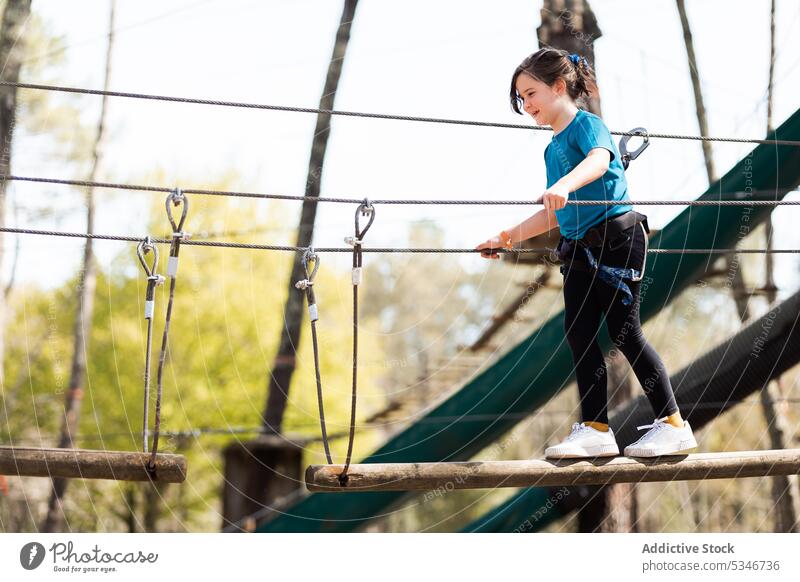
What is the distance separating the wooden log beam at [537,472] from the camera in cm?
318

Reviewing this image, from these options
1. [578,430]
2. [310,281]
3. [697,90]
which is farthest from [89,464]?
[697,90]

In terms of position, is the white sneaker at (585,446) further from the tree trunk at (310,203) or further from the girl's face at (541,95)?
the tree trunk at (310,203)

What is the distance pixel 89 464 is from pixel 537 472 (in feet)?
5.37

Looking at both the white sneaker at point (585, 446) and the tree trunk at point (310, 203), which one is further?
the tree trunk at point (310, 203)

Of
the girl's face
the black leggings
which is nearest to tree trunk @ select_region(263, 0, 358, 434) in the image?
the girl's face

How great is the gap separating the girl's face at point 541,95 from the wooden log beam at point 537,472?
4.39ft

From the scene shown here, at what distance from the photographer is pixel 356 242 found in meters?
3.14

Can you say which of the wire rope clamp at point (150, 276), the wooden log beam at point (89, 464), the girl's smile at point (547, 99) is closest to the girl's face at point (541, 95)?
the girl's smile at point (547, 99)

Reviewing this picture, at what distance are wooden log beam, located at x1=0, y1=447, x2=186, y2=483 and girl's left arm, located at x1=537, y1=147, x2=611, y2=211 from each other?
5.18 feet

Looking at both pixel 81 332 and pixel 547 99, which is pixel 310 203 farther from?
pixel 547 99

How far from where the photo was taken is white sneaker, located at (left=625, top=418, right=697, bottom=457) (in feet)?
11.1

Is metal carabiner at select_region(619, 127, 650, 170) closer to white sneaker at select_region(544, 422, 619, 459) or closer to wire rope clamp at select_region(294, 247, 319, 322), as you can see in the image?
white sneaker at select_region(544, 422, 619, 459)
